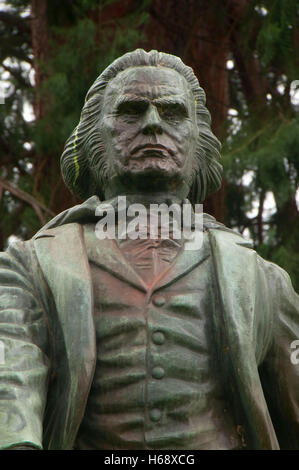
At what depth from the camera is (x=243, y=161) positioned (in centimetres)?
779

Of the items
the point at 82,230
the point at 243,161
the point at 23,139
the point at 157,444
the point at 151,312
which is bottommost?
the point at 157,444

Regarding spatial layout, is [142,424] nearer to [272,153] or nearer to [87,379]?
[87,379]

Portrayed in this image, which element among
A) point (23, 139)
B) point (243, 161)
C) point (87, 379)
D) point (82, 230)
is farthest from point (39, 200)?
point (87, 379)

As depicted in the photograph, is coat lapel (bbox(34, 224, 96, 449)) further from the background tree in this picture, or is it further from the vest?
the background tree

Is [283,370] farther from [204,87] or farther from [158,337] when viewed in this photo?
[204,87]

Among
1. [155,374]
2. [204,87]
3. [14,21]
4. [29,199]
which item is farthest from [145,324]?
[14,21]

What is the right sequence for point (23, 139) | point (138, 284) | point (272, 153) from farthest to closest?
point (23, 139), point (272, 153), point (138, 284)

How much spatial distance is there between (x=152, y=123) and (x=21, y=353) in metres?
0.92

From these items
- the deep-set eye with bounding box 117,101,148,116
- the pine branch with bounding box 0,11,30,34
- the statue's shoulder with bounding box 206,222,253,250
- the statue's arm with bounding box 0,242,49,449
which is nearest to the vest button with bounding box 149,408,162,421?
the statue's arm with bounding box 0,242,49,449

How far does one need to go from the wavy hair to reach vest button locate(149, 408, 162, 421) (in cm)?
97

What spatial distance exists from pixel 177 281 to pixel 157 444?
559 mm

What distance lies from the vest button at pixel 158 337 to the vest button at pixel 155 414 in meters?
0.22

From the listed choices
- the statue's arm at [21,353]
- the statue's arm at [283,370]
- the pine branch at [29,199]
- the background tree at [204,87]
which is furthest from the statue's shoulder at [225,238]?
the pine branch at [29,199]

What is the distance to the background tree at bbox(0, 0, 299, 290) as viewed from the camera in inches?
313
